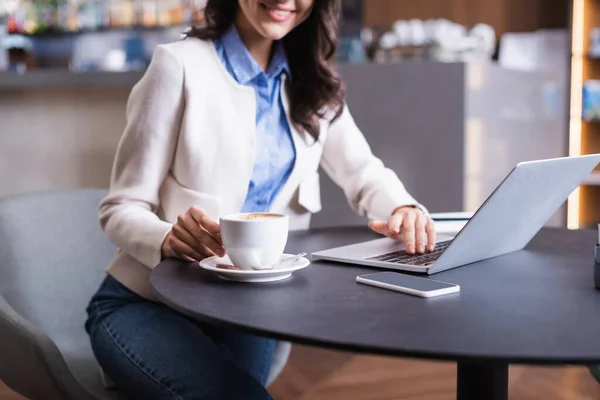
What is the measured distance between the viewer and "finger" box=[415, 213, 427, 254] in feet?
3.58

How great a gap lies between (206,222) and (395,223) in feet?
1.05

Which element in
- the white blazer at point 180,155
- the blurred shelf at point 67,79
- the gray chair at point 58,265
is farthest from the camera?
the blurred shelf at point 67,79

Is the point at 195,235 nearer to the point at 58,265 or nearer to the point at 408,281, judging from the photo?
the point at 408,281

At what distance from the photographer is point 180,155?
127cm

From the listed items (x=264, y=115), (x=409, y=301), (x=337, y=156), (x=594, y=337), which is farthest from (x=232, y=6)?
(x=594, y=337)

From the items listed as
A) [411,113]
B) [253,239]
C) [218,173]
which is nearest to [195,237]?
[253,239]

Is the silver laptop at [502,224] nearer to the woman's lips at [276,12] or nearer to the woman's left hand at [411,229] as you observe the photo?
the woman's left hand at [411,229]

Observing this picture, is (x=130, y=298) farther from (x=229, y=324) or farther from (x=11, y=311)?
(x=229, y=324)

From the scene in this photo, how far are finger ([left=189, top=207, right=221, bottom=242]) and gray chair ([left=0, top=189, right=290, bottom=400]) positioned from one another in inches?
13.7

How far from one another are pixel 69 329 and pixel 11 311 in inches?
14.5

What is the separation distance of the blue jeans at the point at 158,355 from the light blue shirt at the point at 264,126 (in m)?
0.28

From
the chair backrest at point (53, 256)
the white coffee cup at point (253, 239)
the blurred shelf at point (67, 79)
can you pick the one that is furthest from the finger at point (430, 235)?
the blurred shelf at point (67, 79)

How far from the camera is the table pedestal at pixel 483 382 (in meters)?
0.94

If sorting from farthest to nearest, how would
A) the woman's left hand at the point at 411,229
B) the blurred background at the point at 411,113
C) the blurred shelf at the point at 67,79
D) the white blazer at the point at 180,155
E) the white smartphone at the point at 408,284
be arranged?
the blurred shelf at the point at 67,79
the blurred background at the point at 411,113
the white blazer at the point at 180,155
the woman's left hand at the point at 411,229
the white smartphone at the point at 408,284
